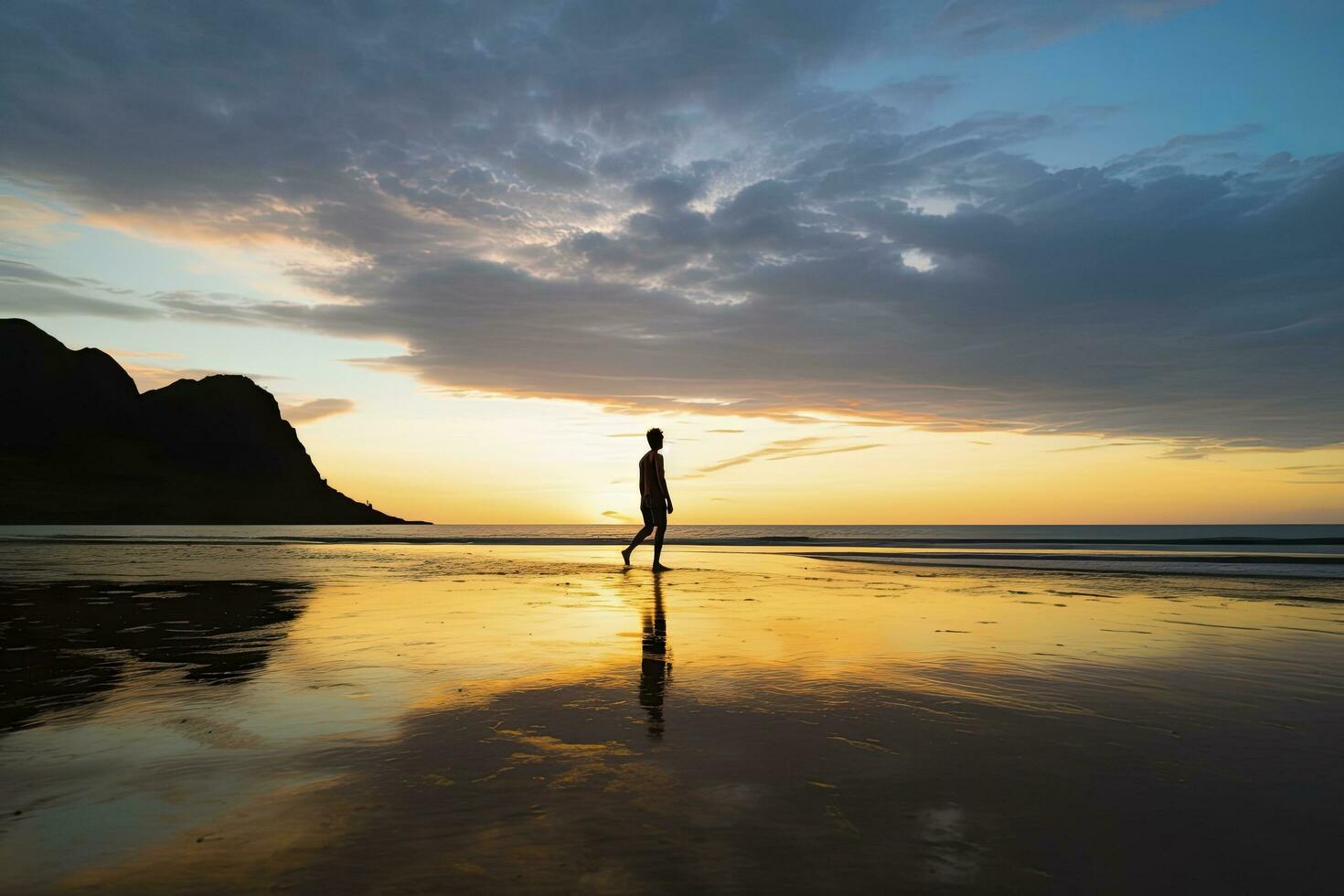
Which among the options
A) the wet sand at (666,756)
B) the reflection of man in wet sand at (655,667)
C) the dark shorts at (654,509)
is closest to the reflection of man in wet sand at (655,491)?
the dark shorts at (654,509)

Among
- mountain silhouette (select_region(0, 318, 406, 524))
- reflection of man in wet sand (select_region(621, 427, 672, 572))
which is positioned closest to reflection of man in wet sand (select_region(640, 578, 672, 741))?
reflection of man in wet sand (select_region(621, 427, 672, 572))

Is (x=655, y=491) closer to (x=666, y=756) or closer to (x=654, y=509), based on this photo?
(x=654, y=509)

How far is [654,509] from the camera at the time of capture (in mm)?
18328

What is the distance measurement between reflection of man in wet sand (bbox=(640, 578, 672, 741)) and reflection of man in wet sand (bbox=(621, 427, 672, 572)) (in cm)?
806

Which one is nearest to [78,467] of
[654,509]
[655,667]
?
[654,509]

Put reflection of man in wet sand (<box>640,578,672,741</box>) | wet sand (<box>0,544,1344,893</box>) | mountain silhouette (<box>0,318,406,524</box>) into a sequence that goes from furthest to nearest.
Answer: mountain silhouette (<box>0,318,406,524</box>)
reflection of man in wet sand (<box>640,578,672,741</box>)
wet sand (<box>0,544,1344,893</box>)

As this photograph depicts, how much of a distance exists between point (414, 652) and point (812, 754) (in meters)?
4.37

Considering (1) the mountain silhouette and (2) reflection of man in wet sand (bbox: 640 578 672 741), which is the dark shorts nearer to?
(2) reflection of man in wet sand (bbox: 640 578 672 741)

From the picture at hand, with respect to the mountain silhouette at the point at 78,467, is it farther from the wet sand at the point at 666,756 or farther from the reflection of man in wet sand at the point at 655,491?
the wet sand at the point at 666,756

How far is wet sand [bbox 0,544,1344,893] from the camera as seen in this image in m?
2.62

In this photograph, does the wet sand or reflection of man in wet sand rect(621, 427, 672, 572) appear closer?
the wet sand

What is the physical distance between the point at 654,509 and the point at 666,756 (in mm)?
14473

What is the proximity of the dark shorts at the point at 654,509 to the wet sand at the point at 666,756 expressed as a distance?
903 centimetres

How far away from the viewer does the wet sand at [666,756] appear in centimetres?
262
